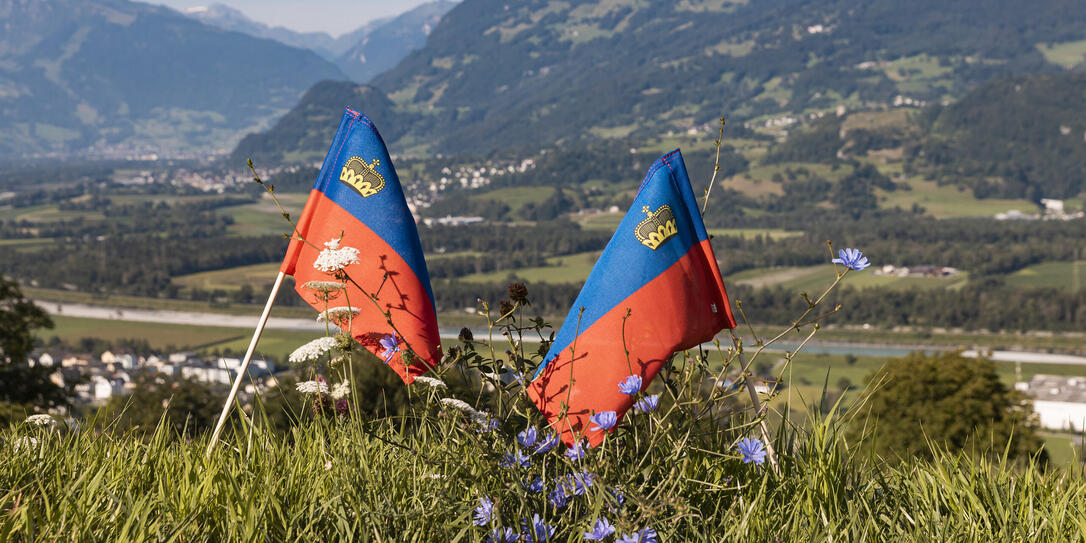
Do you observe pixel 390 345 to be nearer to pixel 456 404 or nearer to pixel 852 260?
pixel 456 404

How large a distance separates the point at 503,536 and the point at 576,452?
38cm

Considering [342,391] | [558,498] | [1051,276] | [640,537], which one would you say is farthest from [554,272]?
[640,537]

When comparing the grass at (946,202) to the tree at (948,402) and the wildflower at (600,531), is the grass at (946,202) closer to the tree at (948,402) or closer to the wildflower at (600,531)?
the tree at (948,402)

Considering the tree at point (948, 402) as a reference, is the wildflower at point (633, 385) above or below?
above

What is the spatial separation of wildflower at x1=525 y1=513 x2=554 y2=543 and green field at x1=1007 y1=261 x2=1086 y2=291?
363 ft

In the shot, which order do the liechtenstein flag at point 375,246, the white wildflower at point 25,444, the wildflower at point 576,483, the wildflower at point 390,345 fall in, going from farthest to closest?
the liechtenstein flag at point 375,246 < the white wildflower at point 25,444 < the wildflower at point 390,345 < the wildflower at point 576,483

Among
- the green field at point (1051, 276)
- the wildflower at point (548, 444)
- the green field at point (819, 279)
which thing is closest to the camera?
the wildflower at point (548, 444)

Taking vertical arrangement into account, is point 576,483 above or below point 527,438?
below

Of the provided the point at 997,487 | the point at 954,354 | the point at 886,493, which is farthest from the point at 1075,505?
the point at 954,354

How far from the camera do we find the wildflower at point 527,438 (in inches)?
106

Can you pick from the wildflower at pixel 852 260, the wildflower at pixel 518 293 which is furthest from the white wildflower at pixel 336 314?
the wildflower at pixel 852 260

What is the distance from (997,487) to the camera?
2992 mm

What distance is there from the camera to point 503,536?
242cm

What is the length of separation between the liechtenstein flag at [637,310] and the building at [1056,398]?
147 ft
